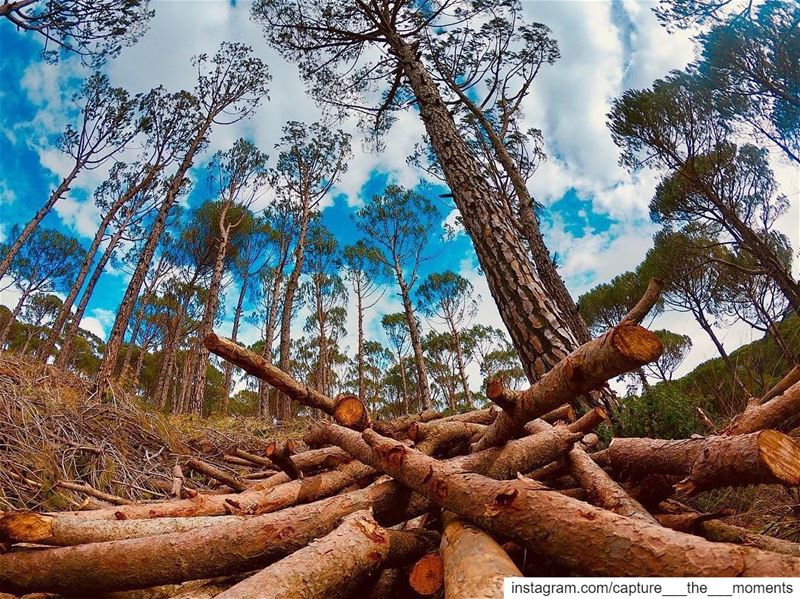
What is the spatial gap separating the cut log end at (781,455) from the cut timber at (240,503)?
1.46 meters

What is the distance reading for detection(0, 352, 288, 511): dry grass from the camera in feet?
8.66

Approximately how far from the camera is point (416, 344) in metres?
16.8

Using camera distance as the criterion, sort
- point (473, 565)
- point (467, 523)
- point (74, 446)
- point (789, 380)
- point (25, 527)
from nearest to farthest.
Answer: point (473, 565), point (467, 523), point (25, 527), point (789, 380), point (74, 446)

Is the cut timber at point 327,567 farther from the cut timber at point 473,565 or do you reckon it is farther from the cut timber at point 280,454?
the cut timber at point 280,454

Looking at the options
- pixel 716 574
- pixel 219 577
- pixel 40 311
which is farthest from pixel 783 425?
pixel 40 311

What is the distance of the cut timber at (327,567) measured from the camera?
98cm

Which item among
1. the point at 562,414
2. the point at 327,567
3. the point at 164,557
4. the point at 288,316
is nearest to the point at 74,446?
the point at 164,557

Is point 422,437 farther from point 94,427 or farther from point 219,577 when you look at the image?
point 94,427

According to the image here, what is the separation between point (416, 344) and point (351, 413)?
48.4ft

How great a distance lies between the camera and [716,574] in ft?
2.86

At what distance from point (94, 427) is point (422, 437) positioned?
312 centimetres

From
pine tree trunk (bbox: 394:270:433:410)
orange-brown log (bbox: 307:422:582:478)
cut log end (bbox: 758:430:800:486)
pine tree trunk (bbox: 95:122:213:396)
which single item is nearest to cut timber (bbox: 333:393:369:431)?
orange-brown log (bbox: 307:422:582:478)

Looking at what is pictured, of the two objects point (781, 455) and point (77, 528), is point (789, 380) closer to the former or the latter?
point (781, 455)

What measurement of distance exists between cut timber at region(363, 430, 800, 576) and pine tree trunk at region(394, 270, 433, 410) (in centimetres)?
1236
